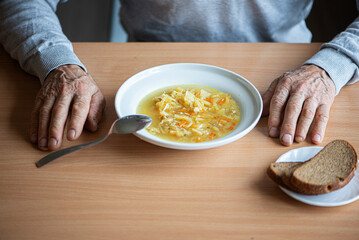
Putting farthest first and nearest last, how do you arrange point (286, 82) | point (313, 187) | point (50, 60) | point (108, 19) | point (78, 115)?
1. point (108, 19)
2. point (50, 60)
3. point (286, 82)
4. point (78, 115)
5. point (313, 187)

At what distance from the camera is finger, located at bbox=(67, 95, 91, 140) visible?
102 centimetres

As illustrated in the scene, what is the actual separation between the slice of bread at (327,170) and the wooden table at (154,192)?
0.19 feet

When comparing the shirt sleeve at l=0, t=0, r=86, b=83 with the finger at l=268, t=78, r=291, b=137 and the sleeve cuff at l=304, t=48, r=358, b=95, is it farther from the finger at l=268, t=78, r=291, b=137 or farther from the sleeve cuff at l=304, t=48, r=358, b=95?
the sleeve cuff at l=304, t=48, r=358, b=95

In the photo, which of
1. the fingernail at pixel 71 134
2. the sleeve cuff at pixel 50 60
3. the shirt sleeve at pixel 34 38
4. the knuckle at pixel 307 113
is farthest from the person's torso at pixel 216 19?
the fingernail at pixel 71 134

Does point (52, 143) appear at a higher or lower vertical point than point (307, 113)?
lower

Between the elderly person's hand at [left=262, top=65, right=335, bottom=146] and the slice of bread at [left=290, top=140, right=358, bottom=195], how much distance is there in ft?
0.35

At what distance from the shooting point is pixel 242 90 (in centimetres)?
118

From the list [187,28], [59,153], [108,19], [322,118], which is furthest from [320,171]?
[108,19]

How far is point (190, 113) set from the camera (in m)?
1.08

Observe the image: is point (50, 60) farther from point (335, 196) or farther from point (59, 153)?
point (335, 196)

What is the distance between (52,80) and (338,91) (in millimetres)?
1078

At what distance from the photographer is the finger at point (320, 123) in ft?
3.37

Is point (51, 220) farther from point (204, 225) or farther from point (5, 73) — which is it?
point (5, 73)

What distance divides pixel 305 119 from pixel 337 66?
13.5 inches
